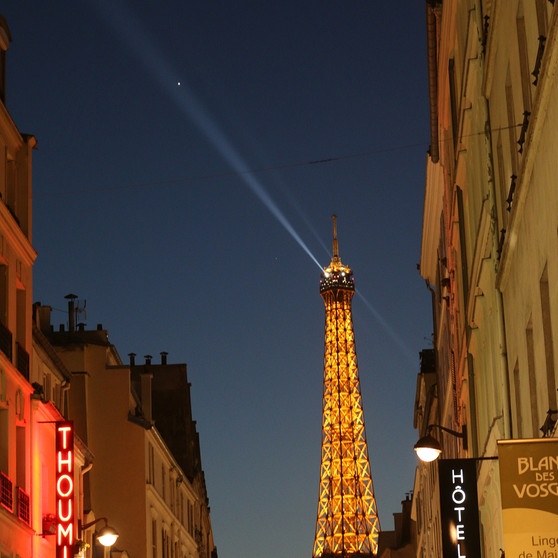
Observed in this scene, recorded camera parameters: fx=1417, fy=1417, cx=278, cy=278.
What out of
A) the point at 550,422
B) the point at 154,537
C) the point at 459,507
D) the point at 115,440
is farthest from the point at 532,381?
the point at 154,537

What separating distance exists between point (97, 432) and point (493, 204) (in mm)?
34789

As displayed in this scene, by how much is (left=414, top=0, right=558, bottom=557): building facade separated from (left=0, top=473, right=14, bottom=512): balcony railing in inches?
381

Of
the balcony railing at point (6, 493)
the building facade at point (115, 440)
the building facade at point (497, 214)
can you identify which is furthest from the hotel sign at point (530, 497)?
the building facade at point (115, 440)

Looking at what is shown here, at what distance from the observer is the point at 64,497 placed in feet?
108

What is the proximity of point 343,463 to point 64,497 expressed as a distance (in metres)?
116

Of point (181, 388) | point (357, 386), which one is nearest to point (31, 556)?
point (181, 388)

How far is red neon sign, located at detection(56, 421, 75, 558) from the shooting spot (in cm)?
3288

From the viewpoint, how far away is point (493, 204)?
2200cm

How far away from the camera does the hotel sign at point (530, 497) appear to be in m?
13.6

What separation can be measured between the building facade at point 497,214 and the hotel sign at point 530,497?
7.31ft

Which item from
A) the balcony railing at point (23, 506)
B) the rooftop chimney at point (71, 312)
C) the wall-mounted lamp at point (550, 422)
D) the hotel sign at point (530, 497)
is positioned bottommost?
the hotel sign at point (530, 497)

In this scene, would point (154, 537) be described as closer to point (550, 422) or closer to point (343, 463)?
point (550, 422)

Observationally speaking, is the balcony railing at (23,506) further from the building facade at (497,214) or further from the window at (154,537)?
the window at (154,537)

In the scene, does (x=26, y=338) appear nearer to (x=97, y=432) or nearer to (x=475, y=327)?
(x=475, y=327)
